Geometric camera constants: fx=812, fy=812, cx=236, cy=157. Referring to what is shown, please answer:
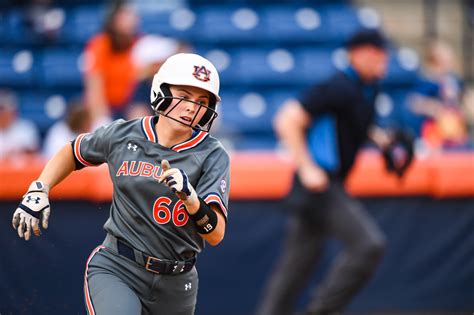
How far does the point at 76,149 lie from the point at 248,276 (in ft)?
12.1

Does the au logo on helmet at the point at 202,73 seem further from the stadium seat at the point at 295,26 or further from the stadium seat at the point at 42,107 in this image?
the stadium seat at the point at 295,26

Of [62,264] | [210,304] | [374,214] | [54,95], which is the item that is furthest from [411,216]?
[54,95]

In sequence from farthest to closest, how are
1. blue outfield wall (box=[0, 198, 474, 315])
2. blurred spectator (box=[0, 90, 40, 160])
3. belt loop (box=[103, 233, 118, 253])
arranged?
1. blurred spectator (box=[0, 90, 40, 160])
2. blue outfield wall (box=[0, 198, 474, 315])
3. belt loop (box=[103, 233, 118, 253])

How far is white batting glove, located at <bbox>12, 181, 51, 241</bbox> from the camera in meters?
3.64

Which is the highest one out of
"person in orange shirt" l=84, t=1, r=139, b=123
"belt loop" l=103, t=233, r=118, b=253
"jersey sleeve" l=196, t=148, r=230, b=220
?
"jersey sleeve" l=196, t=148, r=230, b=220

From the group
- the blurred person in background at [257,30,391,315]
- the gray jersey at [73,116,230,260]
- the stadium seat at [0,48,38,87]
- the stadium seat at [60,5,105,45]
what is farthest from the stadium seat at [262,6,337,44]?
the gray jersey at [73,116,230,260]

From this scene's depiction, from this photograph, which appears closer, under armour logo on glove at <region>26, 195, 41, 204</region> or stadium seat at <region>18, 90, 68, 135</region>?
under armour logo on glove at <region>26, 195, 41, 204</region>

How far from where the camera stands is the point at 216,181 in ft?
12.3

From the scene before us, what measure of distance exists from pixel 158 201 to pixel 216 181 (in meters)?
0.29

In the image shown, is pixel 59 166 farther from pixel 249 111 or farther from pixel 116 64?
pixel 249 111

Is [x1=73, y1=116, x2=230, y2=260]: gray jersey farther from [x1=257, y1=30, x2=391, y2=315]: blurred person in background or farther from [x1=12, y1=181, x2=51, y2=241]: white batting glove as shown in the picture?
[x1=257, y1=30, x2=391, y2=315]: blurred person in background

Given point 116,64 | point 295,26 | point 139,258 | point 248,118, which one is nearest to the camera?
point 139,258

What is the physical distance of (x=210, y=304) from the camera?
7.37 metres

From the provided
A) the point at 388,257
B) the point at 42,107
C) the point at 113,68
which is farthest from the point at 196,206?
the point at 42,107
